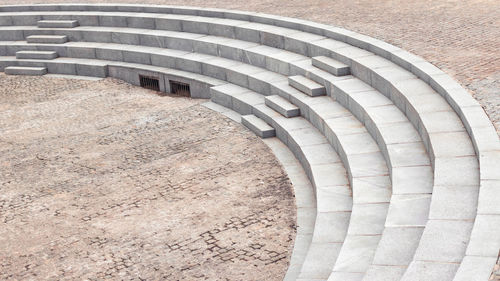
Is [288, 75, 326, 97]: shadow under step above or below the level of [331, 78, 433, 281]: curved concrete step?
below

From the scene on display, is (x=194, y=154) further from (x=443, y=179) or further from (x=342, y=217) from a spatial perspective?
(x=443, y=179)

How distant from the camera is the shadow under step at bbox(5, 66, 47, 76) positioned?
19.9 metres

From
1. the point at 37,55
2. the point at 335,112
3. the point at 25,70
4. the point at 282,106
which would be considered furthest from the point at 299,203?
the point at 37,55

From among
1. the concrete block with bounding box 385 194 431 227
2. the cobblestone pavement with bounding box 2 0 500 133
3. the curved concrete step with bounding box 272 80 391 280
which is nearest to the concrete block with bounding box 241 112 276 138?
the curved concrete step with bounding box 272 80 391 280

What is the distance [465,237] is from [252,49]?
10114mm

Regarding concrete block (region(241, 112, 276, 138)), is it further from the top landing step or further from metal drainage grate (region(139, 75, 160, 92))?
the top landing step

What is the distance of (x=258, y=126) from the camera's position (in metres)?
14.5

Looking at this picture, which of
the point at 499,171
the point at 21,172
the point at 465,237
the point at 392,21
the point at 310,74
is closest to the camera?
the point at 465,237

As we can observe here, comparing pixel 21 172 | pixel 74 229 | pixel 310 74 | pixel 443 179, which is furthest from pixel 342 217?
pixel 21 172

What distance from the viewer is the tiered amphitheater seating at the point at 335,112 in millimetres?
8211

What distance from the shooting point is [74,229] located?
447 inches

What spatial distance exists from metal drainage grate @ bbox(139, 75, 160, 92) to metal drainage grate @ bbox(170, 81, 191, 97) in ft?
1.52

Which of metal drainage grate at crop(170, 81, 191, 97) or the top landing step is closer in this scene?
metal drainage grate at crop(170, 81, 191, 97)

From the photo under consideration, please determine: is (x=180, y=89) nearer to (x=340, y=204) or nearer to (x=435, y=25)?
(x=435, y=25)
